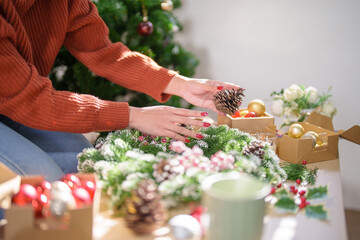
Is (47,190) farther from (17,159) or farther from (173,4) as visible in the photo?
(173,4)

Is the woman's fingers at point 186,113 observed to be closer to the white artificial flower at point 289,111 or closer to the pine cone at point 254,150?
the pine cone at point 254,150

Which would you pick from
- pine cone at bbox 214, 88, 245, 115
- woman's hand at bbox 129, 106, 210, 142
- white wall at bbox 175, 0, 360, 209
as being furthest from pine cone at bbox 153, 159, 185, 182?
white wall at bbox 175, 0, 360, 209

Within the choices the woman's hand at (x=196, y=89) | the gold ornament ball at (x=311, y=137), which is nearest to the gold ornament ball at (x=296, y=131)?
the gold ornament ball at (x=311, y=137)

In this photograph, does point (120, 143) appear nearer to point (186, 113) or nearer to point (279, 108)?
point (186, 113)

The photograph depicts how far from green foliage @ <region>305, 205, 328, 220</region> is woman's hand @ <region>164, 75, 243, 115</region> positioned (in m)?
0.52

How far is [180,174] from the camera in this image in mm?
698

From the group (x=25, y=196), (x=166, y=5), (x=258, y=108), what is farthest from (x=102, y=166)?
(x=166, y=5)

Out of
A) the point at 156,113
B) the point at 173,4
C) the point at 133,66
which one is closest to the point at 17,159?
the point at 156,113

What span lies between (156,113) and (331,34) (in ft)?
5.04

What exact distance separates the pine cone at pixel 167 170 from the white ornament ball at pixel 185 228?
108mm

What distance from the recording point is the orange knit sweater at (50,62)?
887 mm

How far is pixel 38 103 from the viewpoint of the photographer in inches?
35.1

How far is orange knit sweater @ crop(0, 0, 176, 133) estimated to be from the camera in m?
0.89

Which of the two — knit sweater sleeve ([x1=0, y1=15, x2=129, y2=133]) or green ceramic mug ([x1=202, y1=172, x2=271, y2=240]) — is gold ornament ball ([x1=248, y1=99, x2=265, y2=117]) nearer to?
knit sweater sleeve ([x1=0, y1=15, x2=129, y2=133])
